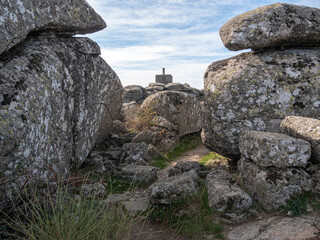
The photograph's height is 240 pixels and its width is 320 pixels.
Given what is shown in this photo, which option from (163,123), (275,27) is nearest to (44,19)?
(275,27)

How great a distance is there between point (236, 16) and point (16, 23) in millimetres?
5555

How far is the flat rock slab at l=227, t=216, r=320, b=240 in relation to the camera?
468 centimetres

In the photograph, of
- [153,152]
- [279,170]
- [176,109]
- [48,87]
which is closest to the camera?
[279,170]

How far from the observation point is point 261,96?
303 inches

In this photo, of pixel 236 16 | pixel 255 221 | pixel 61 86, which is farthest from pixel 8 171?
pixel 236 16

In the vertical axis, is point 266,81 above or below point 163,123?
above

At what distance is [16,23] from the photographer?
5609mm

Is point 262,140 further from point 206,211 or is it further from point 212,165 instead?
point 212,165

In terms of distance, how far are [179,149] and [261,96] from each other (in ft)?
19.0

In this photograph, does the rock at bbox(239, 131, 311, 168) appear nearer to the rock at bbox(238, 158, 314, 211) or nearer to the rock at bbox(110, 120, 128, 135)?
the rock at bbox(238, 158, 314, 211)

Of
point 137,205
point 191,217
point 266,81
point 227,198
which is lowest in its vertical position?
point 137,205

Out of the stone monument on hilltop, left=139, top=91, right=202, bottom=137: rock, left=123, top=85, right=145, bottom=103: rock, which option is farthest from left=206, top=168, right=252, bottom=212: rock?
the stone monument on hilltop

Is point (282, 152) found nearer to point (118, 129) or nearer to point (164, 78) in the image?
point (118, 129)

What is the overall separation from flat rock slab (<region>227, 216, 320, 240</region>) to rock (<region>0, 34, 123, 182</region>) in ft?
11.9
